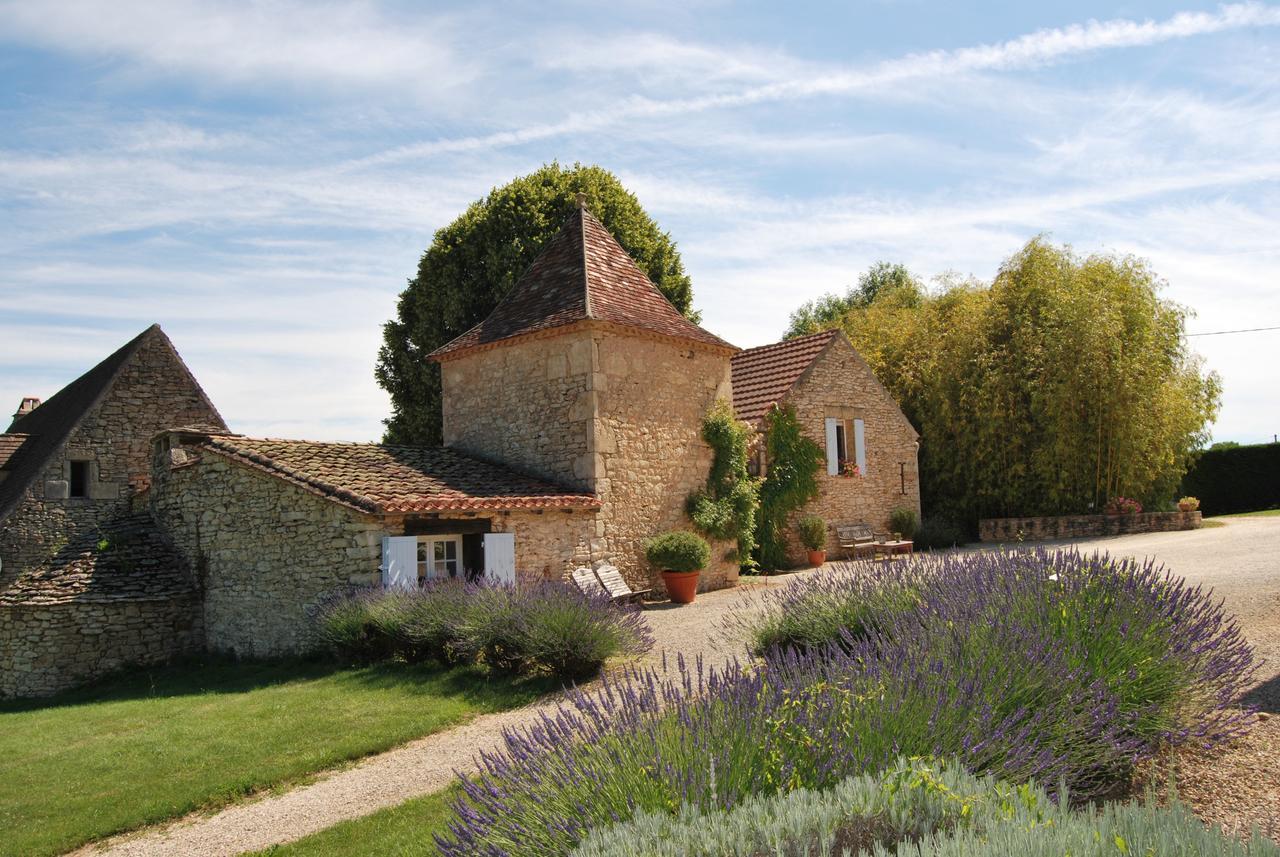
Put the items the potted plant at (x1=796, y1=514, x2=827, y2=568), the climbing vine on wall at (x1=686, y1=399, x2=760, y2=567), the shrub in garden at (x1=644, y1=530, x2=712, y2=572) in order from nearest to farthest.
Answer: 1. the shrub in garden at (x1=644, y1=530, x2=712, y2=572)
2. the climbing vine on wall at (x1=686, y1=399, x2=760, y2=567)
3. the potted plant at (x1=796, y1=514, x2=827, y2=568)

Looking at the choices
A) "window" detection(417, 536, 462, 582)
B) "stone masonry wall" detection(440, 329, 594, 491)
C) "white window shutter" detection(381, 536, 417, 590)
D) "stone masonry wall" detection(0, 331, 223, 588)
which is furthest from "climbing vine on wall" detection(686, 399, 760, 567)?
"stone masonry wall" detection(0, 331, 223, 588)

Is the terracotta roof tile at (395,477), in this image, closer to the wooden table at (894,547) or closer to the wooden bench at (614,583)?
the wooden bench at (614,583)

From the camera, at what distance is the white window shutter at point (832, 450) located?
58.7 feet

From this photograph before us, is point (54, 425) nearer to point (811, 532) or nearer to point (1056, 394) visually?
point (811, 532)

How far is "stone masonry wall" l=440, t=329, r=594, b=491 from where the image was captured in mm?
13055

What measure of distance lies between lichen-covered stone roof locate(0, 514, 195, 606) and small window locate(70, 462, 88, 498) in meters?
2.42

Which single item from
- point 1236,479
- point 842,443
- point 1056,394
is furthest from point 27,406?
point 1236,479

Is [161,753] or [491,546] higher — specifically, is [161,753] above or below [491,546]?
below

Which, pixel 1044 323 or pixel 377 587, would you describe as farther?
pixel 1044 323

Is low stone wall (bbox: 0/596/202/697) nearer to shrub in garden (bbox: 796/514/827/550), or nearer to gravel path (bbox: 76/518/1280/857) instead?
gravel path (bbox: 76/518/1280/857)

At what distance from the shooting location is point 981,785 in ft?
9.78

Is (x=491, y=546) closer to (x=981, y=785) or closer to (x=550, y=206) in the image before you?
(x=981, y=785)

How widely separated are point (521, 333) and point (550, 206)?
29.1 ft

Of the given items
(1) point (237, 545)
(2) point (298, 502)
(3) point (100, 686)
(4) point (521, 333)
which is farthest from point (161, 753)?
(4) point (521, 333)
